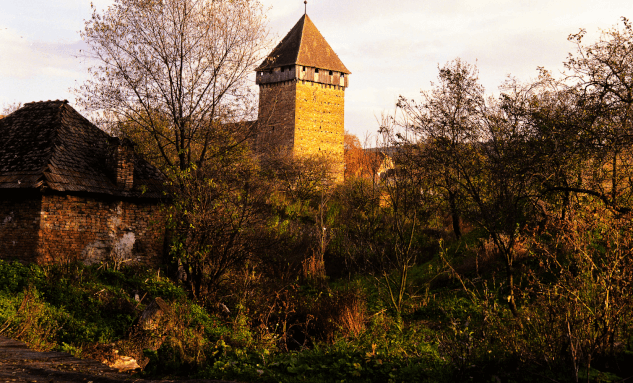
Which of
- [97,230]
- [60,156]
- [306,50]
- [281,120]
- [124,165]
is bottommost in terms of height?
[97,230]

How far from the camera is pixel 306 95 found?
3828 cm

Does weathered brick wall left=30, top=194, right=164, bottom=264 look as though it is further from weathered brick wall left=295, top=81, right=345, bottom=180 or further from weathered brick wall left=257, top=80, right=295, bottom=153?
weathered brick wall left=295, top=81, right=345, bottom=180

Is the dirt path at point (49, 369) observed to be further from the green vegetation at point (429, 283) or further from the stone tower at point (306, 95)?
the stone tower at point (306, 95)

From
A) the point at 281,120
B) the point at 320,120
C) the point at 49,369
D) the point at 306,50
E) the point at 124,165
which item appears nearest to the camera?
the point at 49,369

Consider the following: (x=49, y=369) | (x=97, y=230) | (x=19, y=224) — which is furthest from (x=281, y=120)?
(x=49, y=369)

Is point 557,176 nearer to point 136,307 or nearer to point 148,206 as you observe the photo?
point 136,307

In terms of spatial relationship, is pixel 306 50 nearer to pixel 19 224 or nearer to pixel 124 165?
pixel 124 165

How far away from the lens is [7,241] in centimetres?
1244

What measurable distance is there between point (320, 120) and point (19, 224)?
28.8 meters

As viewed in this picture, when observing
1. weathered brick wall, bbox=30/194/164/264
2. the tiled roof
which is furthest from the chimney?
weathered brick wall, bbox=30/194/164/264

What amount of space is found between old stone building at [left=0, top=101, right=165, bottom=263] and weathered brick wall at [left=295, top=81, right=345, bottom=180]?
2235cm

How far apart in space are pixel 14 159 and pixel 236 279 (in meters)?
7.39

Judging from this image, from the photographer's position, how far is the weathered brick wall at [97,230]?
1241cm

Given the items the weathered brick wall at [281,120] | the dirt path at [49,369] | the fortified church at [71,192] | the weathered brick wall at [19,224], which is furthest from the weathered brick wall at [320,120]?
the dirt path at [49,369]
